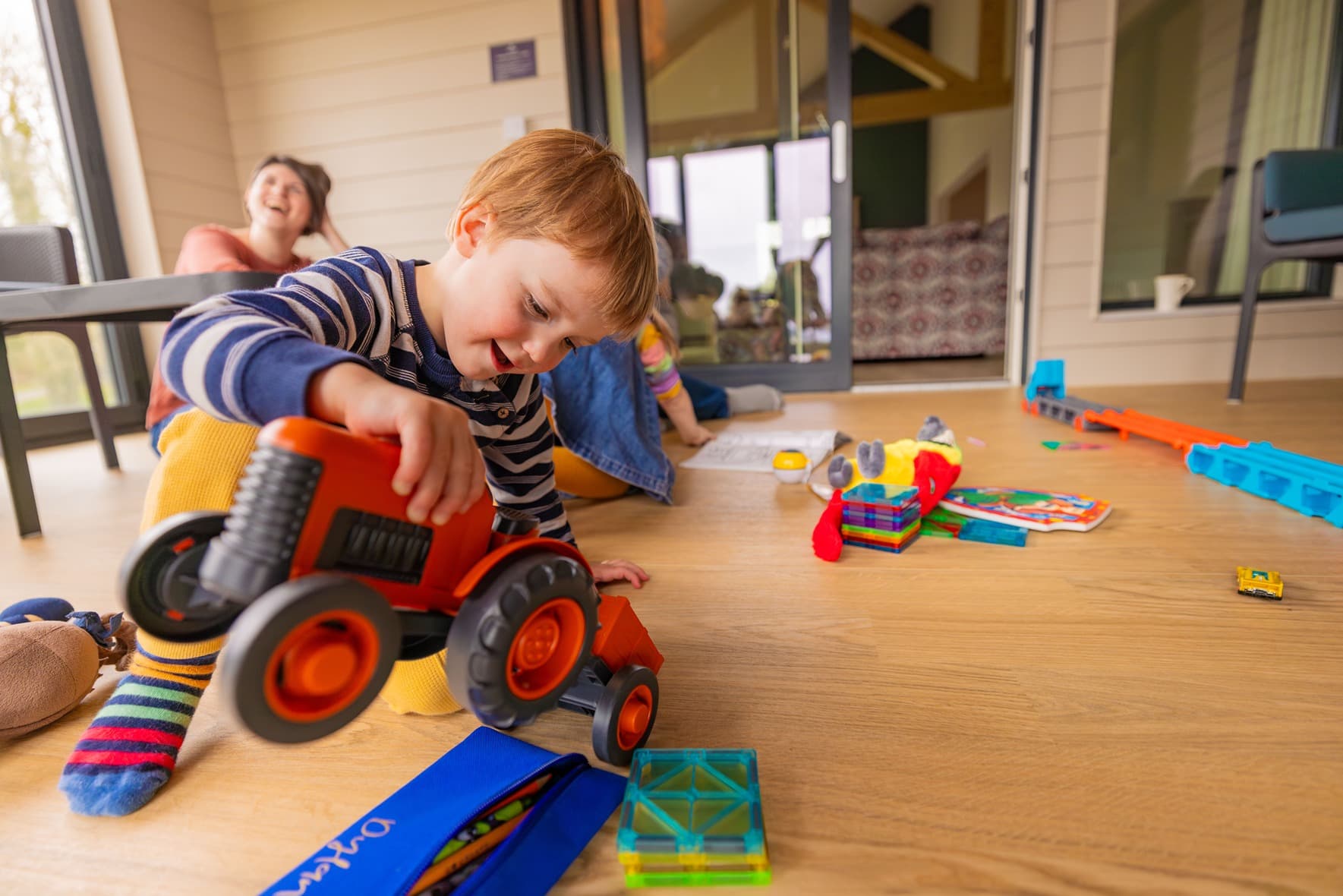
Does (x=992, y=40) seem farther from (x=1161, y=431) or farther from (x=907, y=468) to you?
(x=907, y=468)

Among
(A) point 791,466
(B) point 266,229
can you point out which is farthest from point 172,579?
(B) point 266,229

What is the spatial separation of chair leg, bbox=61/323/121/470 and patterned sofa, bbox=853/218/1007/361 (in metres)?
3.39

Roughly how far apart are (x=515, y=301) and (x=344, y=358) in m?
0.20

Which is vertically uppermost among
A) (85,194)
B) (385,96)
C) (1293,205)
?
(385,96)

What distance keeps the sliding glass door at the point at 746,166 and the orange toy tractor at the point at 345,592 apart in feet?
7.91

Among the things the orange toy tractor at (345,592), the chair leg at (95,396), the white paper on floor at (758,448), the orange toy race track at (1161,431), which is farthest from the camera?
the chair leg at (95,396)

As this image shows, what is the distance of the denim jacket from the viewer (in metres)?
1.33

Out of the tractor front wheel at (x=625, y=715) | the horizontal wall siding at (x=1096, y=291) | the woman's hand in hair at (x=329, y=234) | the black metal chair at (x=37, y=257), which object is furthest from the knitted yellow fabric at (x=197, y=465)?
the horizontal wall siding at (x=1096, y=291)

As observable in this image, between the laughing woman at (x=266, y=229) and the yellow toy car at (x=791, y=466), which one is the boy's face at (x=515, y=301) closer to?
the yellow toy car at (x=791, y=466)

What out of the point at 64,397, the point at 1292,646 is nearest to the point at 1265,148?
the point at 1292,646

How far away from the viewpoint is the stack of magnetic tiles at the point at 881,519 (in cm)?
104

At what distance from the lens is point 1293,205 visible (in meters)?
2.01

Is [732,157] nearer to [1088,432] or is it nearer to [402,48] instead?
[402,48]

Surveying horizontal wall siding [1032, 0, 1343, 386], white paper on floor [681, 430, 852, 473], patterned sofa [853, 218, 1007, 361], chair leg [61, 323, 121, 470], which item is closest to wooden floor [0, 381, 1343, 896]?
white paper on floor [681, 430, 852, 473]
